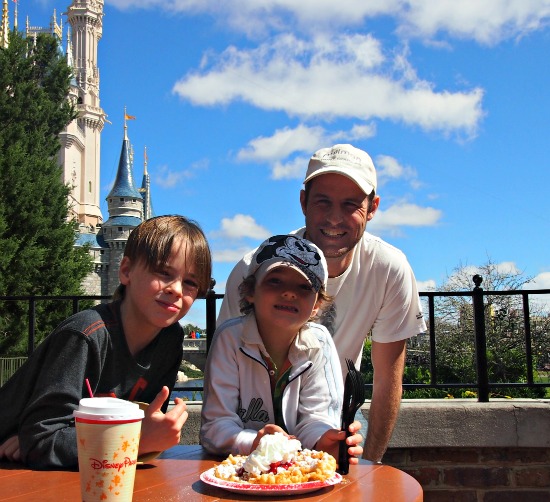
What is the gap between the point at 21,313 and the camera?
20531 mm

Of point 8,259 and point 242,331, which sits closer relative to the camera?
point 242,331

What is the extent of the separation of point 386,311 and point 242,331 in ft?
2.95

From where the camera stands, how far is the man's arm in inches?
105

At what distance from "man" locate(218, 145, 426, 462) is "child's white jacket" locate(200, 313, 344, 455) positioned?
52cm

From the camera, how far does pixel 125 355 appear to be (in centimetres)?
180

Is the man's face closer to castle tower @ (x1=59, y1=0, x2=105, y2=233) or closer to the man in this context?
the man

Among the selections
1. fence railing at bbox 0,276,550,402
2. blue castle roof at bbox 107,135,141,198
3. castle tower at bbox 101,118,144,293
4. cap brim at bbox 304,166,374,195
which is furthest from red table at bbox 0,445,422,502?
blue castle roof at bbox 107,135,141,198

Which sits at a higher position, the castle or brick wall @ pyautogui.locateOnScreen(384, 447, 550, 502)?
the castle

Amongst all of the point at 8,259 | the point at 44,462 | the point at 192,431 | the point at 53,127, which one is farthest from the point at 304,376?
the point at 53,127

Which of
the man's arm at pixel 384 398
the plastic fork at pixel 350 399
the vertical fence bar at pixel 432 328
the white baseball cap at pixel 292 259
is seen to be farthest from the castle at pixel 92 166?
the plastic fork at pixel 350 399

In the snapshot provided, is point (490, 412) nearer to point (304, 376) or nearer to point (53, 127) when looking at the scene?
point (304, 376)

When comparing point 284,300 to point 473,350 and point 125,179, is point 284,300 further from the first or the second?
point 125,179

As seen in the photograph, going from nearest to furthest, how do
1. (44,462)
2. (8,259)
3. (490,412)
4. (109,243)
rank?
(44,462)
(490,412)
(8,259)
(109,243)

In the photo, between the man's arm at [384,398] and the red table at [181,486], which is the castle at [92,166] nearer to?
the man's arm at [384,398]
